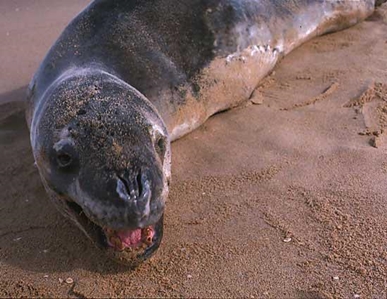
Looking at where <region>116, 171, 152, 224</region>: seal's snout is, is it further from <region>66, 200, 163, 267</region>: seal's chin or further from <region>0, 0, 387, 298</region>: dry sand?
<region>0, 0, 387, 298</region>: dry sand

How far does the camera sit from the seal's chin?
211 cm

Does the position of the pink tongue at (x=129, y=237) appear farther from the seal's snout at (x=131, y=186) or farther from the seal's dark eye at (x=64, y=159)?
the seal's dark eye at (x=64, y=159)

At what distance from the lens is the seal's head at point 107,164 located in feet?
6.45

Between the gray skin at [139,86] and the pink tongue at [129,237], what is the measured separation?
3 centimetres

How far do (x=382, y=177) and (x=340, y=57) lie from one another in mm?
1558

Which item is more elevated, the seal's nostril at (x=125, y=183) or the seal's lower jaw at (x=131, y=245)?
the seal's nostril at (x=125, y=183)

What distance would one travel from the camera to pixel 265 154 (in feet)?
9.65

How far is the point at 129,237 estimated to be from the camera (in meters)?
2.12

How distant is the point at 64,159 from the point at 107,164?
0.78 ft

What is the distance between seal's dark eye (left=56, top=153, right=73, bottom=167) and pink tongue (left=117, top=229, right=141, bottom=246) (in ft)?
1.04

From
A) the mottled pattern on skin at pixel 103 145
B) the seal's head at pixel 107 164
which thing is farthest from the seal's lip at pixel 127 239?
the mottled pattern on skin at pixel 103 145

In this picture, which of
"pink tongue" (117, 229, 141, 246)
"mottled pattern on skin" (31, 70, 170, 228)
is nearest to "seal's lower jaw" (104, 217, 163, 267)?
"pink tongue" (117, 229, 141, 246)

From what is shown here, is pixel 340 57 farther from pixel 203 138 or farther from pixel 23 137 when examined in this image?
pixel 23 137

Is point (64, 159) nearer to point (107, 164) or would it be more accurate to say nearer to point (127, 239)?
point (107, 164)
